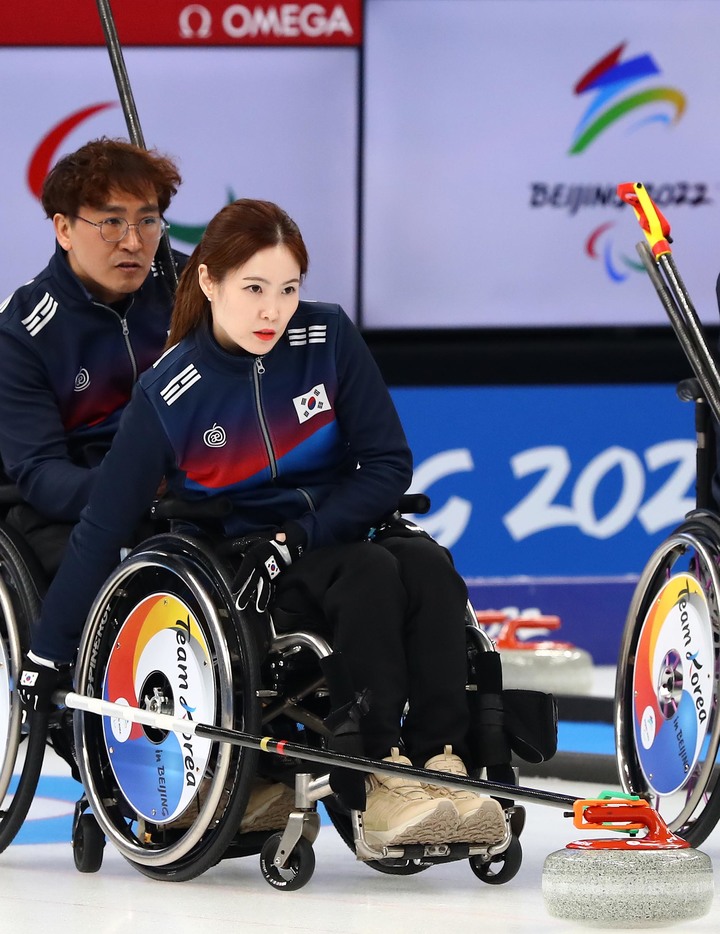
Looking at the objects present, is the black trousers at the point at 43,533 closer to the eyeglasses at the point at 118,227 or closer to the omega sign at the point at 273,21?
the eyeglasses at the point at 118,227

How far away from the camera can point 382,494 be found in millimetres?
2787

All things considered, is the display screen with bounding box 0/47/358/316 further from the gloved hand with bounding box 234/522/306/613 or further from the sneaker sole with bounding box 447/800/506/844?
the sneaker sole with bounding box 447/800/506/844

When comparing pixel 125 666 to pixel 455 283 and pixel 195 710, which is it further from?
pixel 455 283

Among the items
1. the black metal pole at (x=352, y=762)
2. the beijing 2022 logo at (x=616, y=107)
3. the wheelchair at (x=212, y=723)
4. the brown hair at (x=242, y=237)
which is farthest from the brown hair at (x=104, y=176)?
the beijing 2022 logo at (x=616, y=107)

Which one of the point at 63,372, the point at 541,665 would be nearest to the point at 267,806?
the point at 63,372

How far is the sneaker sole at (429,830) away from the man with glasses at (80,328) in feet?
2.65

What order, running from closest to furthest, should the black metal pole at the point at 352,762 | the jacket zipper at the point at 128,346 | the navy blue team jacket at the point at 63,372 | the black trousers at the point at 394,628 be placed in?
the black metal pole at the point at 352,762, the black trousers at the point at 394,628, the navy blue team jacket at the point at 63,372, the jacket zipper at the point at 128,346

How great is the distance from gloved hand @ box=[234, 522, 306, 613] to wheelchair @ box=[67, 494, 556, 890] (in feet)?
0.07

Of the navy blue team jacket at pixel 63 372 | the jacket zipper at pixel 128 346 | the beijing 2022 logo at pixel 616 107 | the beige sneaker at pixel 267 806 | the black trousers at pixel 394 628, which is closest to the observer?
the black trousers at pixel 394 628

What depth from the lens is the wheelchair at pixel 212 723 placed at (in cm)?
262

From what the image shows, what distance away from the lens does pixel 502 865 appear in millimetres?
2742

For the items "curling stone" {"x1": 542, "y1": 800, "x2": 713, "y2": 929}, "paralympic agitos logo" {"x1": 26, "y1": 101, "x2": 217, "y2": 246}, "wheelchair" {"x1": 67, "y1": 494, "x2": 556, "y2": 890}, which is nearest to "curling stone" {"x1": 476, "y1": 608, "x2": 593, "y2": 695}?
"paralympic agitos logo" {"x1": 26, "y1": 101, "x2": 217, "y2": 246}

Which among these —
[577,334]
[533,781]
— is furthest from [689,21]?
[533,781]

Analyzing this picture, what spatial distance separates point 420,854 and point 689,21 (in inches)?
166
